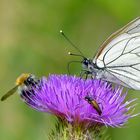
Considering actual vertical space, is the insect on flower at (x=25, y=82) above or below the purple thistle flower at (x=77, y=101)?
above

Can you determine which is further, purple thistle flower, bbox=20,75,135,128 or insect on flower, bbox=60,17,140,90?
insect on flower, bbox=60,17,140,90

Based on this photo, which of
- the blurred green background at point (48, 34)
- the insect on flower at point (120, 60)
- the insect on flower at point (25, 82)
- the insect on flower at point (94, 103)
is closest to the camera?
the insect on flower at point (94, 103)

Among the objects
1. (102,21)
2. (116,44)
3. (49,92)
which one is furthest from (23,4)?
(49,92)

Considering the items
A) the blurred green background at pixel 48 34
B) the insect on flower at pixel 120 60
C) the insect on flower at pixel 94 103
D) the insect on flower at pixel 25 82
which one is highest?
the blurred green background at pixel 48 34

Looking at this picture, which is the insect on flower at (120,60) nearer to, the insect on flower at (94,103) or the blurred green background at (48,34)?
the insect on flower at (94,103)

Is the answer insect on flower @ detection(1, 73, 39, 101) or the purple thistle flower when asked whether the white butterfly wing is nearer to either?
the purple thistle flower

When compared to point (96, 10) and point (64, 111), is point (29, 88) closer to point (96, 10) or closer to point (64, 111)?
point (64, 111)

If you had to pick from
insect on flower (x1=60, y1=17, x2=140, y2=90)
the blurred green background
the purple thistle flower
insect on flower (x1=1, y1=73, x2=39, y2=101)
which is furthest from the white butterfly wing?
the blurred green background

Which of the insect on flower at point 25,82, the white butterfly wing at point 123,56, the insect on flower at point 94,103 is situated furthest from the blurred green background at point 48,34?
the insect on flower at point 94,103
